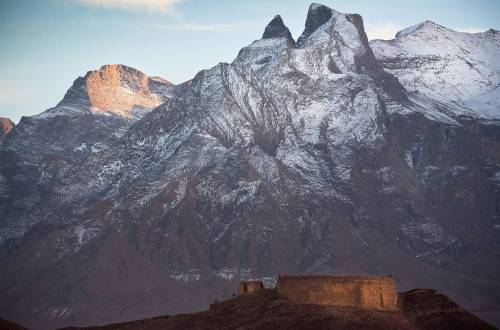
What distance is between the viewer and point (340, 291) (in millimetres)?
171125

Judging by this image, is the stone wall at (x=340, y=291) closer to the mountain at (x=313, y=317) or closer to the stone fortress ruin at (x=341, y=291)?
the stone fortress ruin at (x=341, y=291)

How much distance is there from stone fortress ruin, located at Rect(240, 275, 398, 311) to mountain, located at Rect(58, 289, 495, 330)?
2.22 metres

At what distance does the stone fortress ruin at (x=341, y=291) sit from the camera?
17088 centimetres

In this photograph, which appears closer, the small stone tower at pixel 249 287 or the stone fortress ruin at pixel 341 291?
the stone fortress ruin at pixel 341 291

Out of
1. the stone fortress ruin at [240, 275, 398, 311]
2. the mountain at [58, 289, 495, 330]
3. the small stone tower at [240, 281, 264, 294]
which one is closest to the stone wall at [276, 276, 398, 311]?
the stone fortress ruin at [240, 275, 398, 311]

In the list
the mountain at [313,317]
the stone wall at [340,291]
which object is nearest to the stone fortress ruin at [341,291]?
the stone wall at [340,291]

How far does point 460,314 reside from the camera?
18750 centimetres

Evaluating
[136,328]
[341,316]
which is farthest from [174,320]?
[341,316]

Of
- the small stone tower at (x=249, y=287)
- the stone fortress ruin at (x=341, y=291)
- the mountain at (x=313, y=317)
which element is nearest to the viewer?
the mountain at (x=313, y=317)

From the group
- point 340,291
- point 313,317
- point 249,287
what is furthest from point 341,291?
point 249,287

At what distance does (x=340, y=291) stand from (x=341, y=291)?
14 cm

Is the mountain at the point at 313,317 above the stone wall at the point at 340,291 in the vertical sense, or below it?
below

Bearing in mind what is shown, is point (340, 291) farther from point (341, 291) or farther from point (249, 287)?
point (249, 287)

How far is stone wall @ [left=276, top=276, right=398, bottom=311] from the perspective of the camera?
6727 inches
